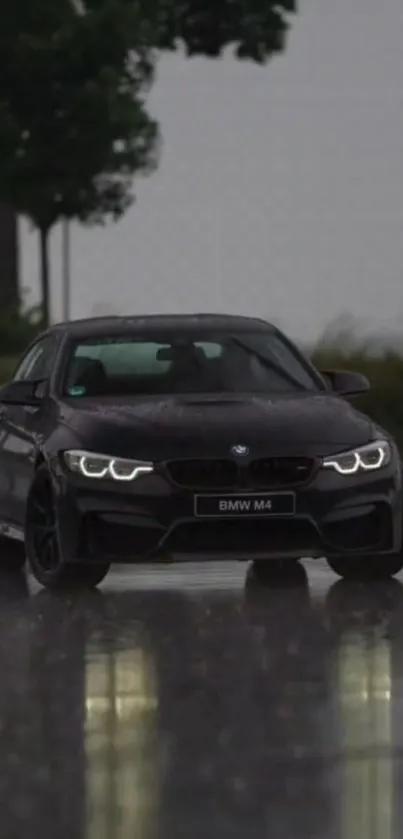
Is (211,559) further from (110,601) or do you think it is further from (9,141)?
(9,141)

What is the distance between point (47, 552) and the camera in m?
15.2

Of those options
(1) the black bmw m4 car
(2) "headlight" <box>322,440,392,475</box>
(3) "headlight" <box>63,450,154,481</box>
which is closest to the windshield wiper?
(1) the black bmw m4 car

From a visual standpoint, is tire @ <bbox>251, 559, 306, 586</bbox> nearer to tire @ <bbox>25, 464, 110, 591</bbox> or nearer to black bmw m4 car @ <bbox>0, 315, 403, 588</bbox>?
black bmw m4 car @ <bbox>0, 315, 403, 588</bbox>

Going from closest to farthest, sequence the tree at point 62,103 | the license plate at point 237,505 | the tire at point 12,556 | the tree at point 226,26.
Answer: the license plate at point 237,505 < the tire at point 12,556 < the tree at point 62,103 < the tree at point 226,26

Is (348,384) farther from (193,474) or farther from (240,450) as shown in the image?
(193,474)

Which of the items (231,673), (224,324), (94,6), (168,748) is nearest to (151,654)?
(231,673)

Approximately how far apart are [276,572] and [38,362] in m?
1.98

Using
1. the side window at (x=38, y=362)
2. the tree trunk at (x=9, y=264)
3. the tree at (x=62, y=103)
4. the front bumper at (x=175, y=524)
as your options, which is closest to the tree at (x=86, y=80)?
the tree at (x=62, y=103)

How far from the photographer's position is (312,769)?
368 inches

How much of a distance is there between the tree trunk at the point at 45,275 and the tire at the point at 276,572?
1933cm

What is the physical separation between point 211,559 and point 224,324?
92.1 inches

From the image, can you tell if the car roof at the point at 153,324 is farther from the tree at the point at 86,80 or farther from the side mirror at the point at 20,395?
the tree at the point at 86,80

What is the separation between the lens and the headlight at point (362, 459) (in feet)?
48.8

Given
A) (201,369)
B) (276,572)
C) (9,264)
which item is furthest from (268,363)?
(9,264)
